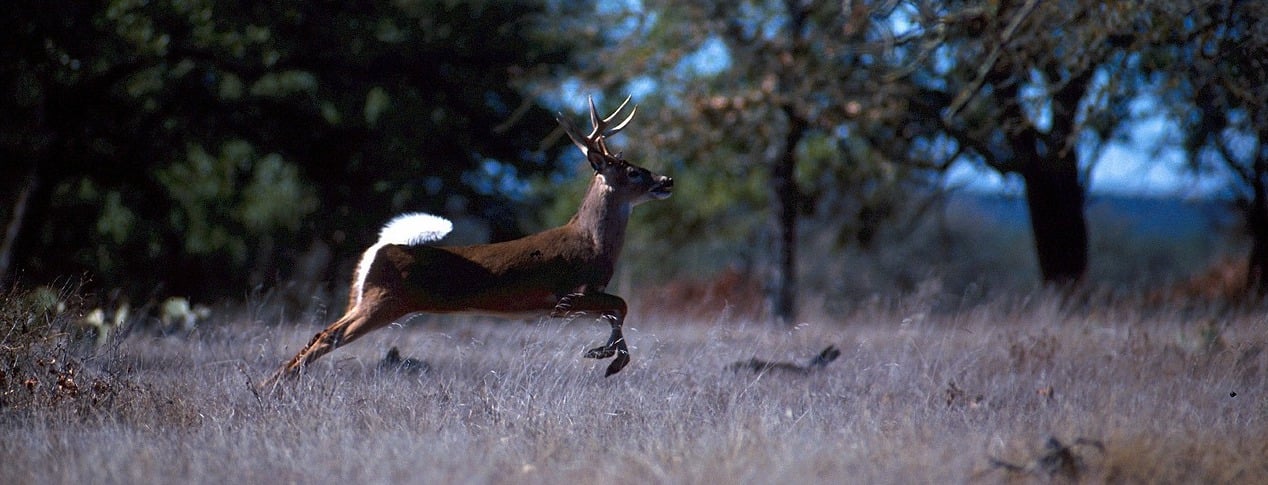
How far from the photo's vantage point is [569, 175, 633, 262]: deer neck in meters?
7.92

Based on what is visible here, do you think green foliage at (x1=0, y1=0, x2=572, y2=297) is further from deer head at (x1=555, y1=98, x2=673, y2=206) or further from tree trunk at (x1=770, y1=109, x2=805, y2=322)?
deer head at (x1=555, y1=98, x2=673, y2=206)

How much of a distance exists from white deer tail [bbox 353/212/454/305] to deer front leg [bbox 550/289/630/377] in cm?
91

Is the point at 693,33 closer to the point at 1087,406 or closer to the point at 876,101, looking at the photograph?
the point at 876,101

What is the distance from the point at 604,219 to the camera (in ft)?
26.1

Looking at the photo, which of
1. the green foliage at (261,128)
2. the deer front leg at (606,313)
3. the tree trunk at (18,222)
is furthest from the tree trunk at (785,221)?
the tree trunk at (18,222)

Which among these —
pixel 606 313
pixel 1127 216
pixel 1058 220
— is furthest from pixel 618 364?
pixel 1127 216

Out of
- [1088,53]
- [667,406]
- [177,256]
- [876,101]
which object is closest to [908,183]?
[876,101]

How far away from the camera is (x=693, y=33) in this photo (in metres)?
14.7

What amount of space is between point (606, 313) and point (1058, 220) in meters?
8.96

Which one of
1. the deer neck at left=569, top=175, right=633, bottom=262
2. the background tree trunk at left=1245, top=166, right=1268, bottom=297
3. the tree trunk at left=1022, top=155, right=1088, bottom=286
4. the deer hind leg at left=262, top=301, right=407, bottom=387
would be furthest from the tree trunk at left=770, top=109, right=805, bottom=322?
the deer hind leg at left=262, top=301, right=407, bottom=387

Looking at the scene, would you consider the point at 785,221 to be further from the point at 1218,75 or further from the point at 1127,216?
the point at 1127,216

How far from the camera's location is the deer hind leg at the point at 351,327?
7.26 metres

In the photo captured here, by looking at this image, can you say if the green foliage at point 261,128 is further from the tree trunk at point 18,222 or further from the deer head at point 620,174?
the deer head at point 620,174

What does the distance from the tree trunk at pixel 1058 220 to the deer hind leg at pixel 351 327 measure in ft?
31.1
